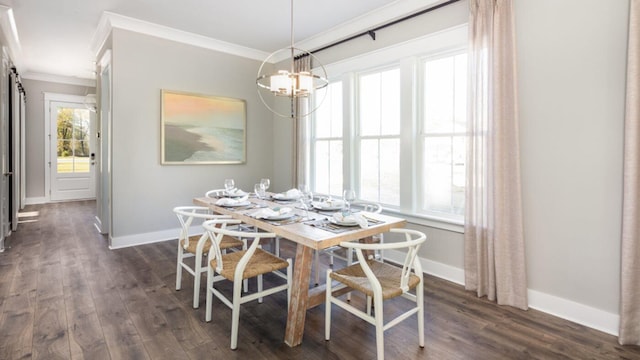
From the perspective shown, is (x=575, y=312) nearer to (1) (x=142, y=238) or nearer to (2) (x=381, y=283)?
(2) (x=381, y=283)

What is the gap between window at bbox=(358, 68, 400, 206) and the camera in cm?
399

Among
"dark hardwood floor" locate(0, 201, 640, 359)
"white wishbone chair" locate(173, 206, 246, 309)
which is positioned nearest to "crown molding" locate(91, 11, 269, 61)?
"white wishbone chair" locate(173, 206, 246, 309)

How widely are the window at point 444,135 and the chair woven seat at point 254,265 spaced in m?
1.92

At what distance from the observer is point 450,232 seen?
338cm

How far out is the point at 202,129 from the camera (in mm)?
5055

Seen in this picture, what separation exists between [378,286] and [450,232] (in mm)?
1744

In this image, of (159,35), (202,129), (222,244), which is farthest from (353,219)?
(159,35)

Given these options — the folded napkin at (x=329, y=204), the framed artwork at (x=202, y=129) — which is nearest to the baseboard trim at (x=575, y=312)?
the folded napkin at (x=329, y=204)

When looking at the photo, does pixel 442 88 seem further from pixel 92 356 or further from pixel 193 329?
pixel 92 356

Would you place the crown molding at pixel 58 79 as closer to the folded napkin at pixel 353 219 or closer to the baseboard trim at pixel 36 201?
the baseboard trim at pixel 36 201

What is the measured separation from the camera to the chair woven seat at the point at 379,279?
6.69ft

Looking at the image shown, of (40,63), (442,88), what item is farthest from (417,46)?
(40,63)

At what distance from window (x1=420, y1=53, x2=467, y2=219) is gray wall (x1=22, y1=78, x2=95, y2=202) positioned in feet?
A: 28.3

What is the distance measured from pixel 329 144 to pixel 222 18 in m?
2.14
